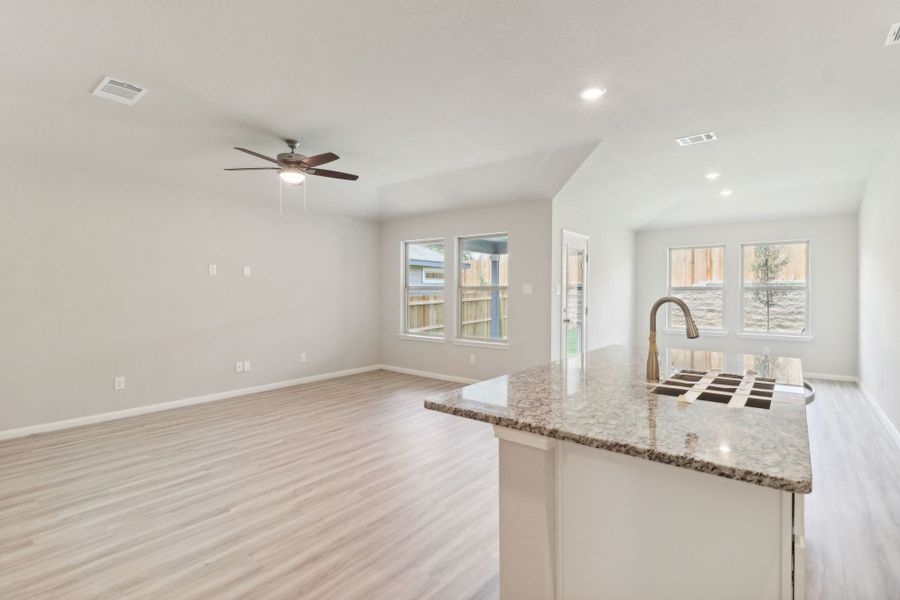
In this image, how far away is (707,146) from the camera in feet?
13.3

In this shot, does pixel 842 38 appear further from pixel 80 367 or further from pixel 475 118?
pixel 80 367

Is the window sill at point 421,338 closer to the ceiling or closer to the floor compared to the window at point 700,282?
closer to the floor

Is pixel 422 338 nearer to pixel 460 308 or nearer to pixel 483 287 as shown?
pixel 460 308

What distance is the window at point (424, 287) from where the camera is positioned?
6.57 m

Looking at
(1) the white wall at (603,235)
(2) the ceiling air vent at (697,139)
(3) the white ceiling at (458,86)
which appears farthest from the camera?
(1) the white wall at (603,235)

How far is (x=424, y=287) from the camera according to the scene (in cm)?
671

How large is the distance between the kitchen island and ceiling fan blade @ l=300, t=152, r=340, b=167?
2.46 m

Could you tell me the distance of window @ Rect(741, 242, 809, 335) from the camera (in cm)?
644

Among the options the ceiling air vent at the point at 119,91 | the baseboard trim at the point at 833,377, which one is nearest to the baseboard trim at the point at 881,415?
the baseboard trim at the point at 833,377

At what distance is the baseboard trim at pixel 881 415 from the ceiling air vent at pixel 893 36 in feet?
9.84

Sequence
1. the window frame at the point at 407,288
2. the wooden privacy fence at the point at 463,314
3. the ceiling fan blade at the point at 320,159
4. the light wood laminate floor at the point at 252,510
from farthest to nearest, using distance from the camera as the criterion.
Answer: the window frame at the point at 407,288
the wooden privacy fence at the point at 463,314
the ceiling fan blade at the point at 320,159
the light wood laminate floor at the point at 252,510

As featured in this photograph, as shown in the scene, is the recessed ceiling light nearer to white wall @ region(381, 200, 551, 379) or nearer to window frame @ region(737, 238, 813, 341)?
white wall @ region(381, 200, 551, 379)

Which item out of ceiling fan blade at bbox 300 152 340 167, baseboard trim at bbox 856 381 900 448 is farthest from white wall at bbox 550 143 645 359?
baseboard trim at bbox 856 381 900 448

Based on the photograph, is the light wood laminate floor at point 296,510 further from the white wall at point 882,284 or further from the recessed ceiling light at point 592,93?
the recessed ceiling light at point 592,93
